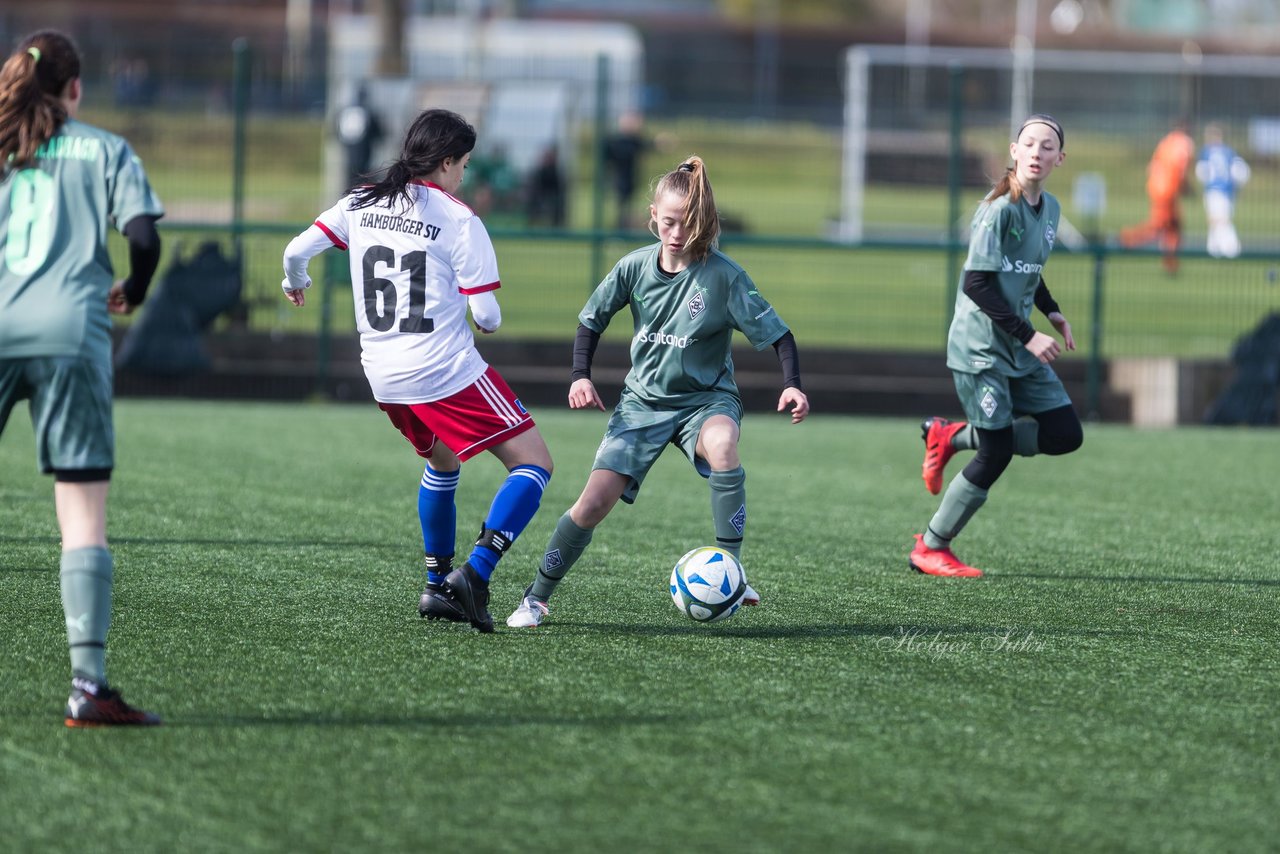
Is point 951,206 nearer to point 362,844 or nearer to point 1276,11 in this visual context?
point 362,844

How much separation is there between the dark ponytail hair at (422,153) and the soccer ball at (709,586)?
1.53 metres

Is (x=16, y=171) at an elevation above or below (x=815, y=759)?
above

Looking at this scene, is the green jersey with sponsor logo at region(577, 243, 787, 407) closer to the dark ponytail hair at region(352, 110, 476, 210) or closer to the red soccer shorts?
the red soccer shorts

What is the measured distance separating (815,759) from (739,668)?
992mm

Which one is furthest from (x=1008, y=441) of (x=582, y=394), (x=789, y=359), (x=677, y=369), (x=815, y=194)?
(x=815, y=194)

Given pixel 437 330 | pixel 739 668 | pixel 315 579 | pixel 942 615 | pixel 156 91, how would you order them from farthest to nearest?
pixel 156 91
pixel 315 579
pixel 942 615
pixel 437 330
pixel 739 668

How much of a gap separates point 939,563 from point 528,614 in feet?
6.72

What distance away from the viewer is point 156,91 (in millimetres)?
18609

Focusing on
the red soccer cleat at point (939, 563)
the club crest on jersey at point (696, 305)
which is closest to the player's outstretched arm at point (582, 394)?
the club crest on jersey at point (696, 305)

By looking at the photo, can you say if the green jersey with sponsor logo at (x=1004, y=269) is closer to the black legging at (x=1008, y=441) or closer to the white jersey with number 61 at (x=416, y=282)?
the black legging at (x=1008, y=441)

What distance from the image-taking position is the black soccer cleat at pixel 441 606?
560 centimetres

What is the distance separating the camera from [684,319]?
18.7ft

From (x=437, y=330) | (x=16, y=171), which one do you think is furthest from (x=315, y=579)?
(x=16, y=171)

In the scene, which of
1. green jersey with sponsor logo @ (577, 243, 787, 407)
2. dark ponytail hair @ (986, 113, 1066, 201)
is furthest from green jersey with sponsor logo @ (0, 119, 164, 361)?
dark ponytail hair @ (986, 113, 1066, 201)
